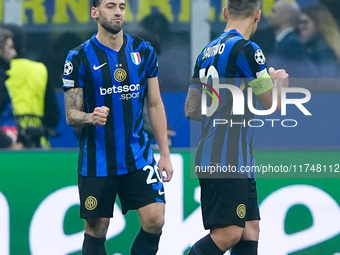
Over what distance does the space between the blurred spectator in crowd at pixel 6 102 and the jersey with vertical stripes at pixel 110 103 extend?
5.37 feet

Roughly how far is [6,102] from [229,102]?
263cm

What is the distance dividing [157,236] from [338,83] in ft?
8.09

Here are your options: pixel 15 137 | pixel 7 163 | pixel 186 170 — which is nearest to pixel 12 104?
pixel 15 137

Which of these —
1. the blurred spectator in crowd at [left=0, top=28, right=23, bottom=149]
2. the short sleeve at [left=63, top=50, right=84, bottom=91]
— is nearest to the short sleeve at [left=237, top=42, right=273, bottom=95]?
the short sleeve at [left=63, top=50, right=84, bottom=91]

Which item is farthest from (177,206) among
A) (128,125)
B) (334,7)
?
(334,7)

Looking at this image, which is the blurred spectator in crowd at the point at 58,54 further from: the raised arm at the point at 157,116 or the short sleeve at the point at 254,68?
the short sleeve at the point at 254,68

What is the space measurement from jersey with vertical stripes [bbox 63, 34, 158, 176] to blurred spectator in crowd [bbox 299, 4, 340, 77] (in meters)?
2.22

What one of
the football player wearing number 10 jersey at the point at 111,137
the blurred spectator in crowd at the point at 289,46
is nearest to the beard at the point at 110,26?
the football player wearing number 10 jersey at the point at 111,137

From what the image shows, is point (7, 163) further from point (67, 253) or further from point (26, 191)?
point (67, 253)

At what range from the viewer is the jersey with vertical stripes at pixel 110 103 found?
178 inches

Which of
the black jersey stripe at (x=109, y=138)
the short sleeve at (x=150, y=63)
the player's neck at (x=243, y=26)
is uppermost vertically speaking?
the player's neck at (x=243, y=26)

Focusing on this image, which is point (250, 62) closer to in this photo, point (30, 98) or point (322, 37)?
point (322, 37)

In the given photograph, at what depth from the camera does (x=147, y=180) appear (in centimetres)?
457

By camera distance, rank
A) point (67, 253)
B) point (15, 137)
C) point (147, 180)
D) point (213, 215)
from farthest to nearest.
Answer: point (15, 137) < point (67, 253) < point (147, 180) < point (213, 215)
